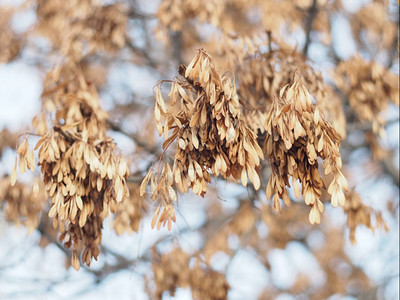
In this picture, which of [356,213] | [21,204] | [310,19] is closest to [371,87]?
[310,19]

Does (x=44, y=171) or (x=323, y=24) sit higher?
(x=323, y=24)

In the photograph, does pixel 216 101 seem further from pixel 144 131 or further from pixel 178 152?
pixel 144 131

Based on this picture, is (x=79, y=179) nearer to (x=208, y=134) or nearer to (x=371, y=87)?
(x=208, y=134)

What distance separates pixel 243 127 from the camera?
76.9 inches

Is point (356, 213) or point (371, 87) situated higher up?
point (371, 87)

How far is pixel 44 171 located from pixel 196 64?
32.2 inches

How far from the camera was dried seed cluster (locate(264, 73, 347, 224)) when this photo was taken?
192cm

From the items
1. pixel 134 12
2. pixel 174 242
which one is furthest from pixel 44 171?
pixel 134 12

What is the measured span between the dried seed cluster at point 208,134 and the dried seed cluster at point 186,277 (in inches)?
64.1

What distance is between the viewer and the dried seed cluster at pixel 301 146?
6.29ft

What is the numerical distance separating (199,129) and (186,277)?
1885mm

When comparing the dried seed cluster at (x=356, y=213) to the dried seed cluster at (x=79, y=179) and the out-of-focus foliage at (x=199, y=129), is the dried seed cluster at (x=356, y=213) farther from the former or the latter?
the dried seed cluster at (x=79, y=179)

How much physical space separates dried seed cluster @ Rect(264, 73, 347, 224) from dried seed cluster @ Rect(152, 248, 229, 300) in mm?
1583

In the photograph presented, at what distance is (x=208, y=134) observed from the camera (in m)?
1.94
